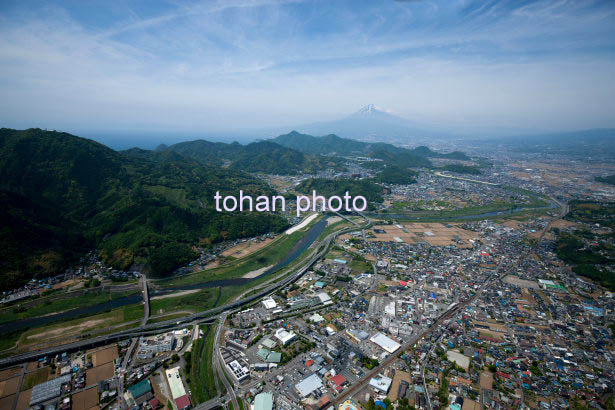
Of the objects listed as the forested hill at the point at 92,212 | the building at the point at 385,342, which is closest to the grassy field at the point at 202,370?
the building at the point at 385,342

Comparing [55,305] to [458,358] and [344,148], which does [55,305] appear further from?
[344,148]

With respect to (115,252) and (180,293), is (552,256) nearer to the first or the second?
(180,293)

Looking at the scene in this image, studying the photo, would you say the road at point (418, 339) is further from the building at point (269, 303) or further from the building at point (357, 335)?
the building at point (269, 303)

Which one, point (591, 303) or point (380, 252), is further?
point (380, 252)

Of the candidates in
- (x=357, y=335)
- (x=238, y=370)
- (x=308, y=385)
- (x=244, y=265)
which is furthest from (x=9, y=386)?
(x=357, y=335)

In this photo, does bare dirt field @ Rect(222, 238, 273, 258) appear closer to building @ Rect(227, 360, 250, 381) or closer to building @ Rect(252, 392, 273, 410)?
building @ Rect(227, 360, 250, 381)

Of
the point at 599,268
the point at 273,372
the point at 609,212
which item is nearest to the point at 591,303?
the point at 599,268

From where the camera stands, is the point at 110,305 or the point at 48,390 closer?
the point at 48,390
